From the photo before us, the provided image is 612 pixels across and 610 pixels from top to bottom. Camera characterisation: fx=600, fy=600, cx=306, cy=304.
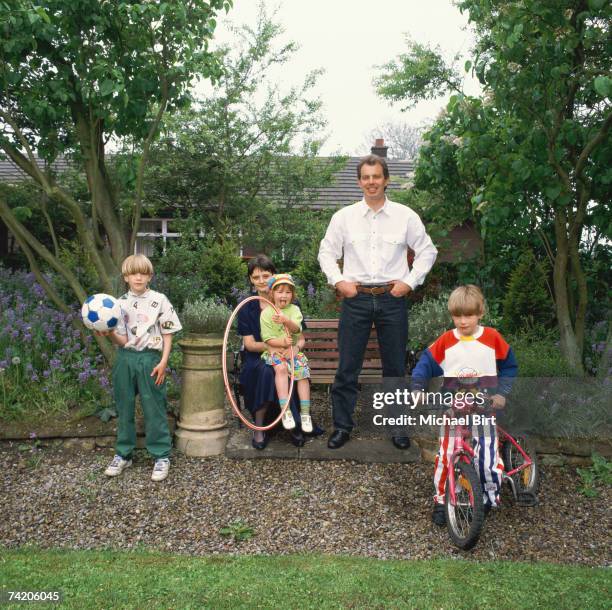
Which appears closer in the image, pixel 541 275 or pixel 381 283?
pixel 381 283

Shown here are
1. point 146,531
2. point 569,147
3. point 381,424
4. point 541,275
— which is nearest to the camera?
point 146,531

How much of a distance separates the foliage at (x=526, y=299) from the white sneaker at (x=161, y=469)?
167 inches

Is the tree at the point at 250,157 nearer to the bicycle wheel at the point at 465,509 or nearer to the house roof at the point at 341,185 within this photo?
the house roof at the point at 341,185

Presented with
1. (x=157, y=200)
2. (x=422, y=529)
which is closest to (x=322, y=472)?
(x=422, y=529)

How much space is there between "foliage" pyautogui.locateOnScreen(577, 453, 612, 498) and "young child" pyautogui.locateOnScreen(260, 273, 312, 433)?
1932mm

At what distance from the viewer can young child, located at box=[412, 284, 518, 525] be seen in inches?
130

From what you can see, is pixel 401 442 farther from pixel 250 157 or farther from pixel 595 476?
pixel 250 157

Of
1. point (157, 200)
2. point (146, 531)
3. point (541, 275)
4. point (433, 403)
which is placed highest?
point (157, 200)

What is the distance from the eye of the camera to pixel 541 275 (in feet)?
22.4

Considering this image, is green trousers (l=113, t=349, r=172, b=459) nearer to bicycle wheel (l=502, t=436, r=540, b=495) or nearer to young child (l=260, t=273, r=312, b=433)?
young child (l=260, t=273, r=312, b=433)

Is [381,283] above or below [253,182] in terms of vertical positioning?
below

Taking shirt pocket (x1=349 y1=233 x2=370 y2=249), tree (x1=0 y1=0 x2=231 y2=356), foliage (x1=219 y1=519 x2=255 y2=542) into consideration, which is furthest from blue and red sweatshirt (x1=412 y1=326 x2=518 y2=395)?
tree (x1=0 y1=0 x2=231 y2=356)

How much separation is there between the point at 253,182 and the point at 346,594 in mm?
10449

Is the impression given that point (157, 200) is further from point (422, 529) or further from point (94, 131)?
point (422, 529)
